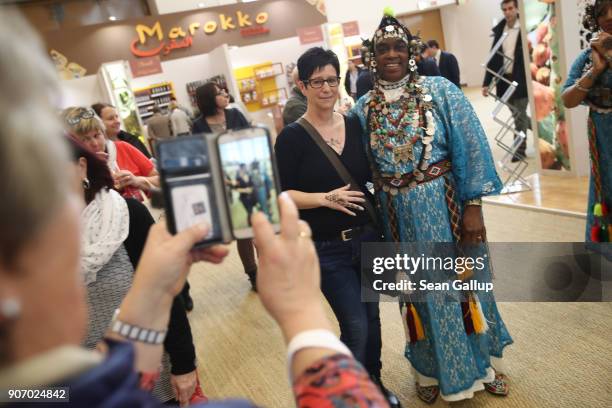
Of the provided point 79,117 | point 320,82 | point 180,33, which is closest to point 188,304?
point 79,117

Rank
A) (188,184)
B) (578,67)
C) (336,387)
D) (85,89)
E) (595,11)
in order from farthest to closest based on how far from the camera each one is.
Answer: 1. (85,89)
2. (578,67)
3. (595,11)
4. (188,184)
5. (336,387)

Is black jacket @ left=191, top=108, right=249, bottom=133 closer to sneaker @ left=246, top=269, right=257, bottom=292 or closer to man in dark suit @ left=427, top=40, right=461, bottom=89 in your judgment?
sneaker @ left=246, top=269, right=257, bottom=292

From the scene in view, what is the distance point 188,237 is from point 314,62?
146 centimetres

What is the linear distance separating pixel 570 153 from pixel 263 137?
4.80 metres

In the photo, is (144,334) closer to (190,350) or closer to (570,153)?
(190,350)

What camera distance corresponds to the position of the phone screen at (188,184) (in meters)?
0.91

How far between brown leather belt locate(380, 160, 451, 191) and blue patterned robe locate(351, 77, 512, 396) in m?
0.02

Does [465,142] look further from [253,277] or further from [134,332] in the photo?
[253,277]

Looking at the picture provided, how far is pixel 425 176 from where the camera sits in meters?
2.05

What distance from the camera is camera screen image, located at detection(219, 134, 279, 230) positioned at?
0.94 metres

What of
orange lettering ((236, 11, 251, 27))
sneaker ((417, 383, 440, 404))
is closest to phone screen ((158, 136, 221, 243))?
sneaker ((417, 383, 440, 404))

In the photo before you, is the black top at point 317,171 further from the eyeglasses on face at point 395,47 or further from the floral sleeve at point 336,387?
the floral sleeve at point 336,387

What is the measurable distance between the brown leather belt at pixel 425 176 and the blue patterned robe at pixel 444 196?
0.07 ft

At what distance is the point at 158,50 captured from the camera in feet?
40.5
